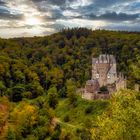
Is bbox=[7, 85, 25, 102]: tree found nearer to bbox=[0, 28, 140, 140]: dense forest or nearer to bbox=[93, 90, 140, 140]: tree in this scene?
bbox=[0, 28, 140, 140]: dense forest

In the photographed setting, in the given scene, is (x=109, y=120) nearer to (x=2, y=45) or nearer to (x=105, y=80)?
(x=105, y=80)

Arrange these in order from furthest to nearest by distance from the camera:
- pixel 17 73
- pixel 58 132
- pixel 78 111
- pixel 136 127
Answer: pixel 17 73 → pixel 78 111 → pixel 58 132 → pixel 136 127

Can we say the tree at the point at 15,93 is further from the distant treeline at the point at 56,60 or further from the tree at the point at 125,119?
the tree at the point at 125,119

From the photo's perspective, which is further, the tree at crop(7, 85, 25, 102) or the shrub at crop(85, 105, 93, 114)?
the tree at crop(7, 85, 25, 102)

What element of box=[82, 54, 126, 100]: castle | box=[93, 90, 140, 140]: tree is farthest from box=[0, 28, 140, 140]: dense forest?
box=[82, 54, 126, 100]: castle

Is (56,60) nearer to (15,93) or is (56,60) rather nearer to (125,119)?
(15,93)

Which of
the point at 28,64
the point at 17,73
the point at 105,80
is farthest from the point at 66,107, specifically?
the point at 28,64

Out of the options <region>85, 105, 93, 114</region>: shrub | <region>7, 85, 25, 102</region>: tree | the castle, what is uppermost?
the castle
